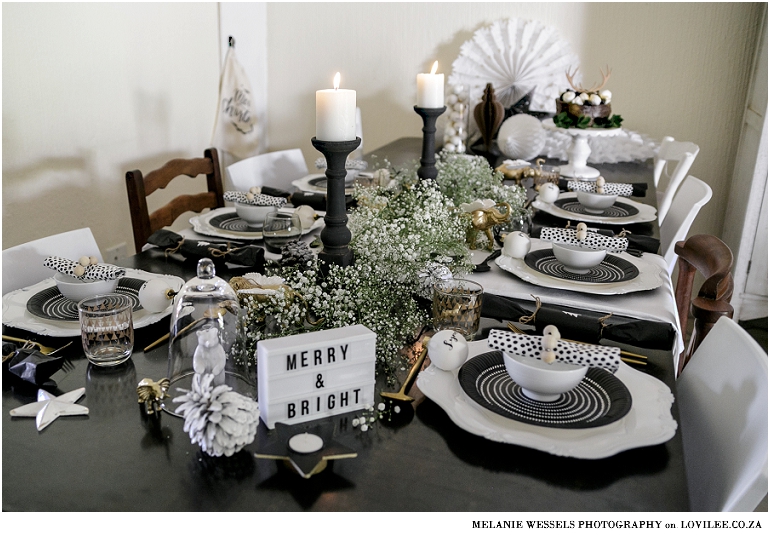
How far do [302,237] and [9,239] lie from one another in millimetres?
1391

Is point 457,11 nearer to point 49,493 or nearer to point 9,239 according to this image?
point 9,239

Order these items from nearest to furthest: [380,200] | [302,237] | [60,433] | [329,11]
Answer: [60,433], [380,200], [302,237], [329,11]

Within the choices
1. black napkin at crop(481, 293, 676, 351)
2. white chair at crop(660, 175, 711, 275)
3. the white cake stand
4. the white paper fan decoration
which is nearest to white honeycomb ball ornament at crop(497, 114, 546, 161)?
the white cake stand

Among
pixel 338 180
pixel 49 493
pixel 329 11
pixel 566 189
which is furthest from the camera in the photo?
pixel 329 11

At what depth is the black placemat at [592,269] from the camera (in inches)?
55.9

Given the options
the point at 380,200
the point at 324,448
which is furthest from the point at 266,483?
the point at 380,200

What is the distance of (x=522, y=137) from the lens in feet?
9.43

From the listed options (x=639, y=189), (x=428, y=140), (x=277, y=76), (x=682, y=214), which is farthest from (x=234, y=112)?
(x=682, y=214)

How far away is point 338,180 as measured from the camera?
129cm

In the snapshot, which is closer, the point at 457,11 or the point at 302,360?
the point at 302,360

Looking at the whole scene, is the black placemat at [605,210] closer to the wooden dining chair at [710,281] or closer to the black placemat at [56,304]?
the wooden dining chair at [710,281]

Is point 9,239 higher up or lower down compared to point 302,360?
lower down

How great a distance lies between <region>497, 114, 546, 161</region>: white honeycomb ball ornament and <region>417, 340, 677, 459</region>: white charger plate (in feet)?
6.63

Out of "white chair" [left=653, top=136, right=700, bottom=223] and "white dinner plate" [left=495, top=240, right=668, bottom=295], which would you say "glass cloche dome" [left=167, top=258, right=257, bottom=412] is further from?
"white chair" [left=653, top=136, right=700, bottom=223]
